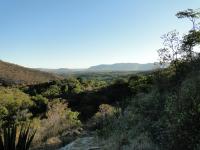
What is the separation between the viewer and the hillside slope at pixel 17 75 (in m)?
69.6

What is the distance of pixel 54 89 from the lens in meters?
50.6

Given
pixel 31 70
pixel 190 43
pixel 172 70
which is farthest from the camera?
pixel 31 70

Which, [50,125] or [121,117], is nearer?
[121,117]

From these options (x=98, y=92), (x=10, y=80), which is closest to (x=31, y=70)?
(x=10, y=80)

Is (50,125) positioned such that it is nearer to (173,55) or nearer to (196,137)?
(173,55)

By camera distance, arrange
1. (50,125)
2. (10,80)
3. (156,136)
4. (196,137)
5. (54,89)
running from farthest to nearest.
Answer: (10,80), (54,89), (50,125), (156,136), (196,137)

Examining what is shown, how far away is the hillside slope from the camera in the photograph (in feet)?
228

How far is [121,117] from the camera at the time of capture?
417 inches

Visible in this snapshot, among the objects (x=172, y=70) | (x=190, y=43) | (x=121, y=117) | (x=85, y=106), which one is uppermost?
(x=190, y=43)

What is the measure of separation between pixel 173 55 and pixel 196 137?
11147mm

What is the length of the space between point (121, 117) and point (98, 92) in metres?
25.0

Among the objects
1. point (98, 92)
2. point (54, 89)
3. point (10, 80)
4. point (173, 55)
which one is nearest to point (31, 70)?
point (10, 80)

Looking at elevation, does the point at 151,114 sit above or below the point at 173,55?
below

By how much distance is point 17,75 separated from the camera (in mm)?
74062
